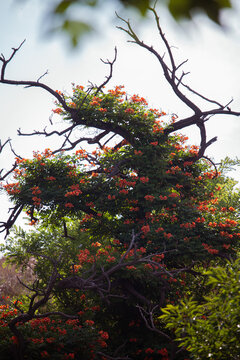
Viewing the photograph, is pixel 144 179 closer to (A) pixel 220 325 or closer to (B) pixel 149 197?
(B) pixel 149 197

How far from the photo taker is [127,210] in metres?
10.8

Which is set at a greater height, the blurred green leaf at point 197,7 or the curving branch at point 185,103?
the curving branch at point 185,103

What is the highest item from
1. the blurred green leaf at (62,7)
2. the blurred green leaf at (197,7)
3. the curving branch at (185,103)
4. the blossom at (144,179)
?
the curving branch at (185,103)

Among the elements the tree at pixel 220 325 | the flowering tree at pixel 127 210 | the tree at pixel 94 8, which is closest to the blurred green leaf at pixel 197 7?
the tree at pixel 94 8

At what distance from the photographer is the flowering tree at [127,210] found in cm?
912

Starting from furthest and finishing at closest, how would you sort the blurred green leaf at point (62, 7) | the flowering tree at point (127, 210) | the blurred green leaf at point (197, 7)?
the flowering tree at point (127, 210), the blurred green leaf at point (62, 7), the blurred green leaf at point (197, 7)

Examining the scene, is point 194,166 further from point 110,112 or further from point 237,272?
point 237,272

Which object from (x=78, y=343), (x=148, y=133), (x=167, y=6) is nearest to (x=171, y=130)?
(x=148, y=133)

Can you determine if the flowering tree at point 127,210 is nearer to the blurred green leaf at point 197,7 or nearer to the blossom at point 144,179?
the blossom at point 144,179

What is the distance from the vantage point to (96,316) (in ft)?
32.3

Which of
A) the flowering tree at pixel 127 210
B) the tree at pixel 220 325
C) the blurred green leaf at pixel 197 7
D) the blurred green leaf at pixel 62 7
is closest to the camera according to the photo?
the blurred green leaf at pixel 197 7

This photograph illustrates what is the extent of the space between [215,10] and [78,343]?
250 inches

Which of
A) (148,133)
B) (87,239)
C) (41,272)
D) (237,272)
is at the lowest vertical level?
(237,272)

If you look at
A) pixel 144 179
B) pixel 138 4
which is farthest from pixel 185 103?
pixel 138 4
